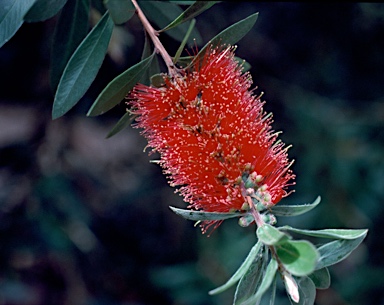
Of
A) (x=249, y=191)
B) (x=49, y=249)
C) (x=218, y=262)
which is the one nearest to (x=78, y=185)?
(x=49, y=249)

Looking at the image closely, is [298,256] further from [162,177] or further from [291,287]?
[162,177]

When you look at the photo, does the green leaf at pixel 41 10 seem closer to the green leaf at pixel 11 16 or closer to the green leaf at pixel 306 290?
the green leaf at pixel 11 16

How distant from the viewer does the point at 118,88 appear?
1.08 metres

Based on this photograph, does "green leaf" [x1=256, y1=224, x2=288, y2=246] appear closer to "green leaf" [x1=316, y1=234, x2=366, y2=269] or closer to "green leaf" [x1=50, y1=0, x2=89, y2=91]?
"green leaf" [x1=316, y1=234, x2=366, y2=269]

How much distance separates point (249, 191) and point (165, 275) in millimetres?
1642

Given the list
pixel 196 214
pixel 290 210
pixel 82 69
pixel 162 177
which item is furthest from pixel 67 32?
pixel 162 177

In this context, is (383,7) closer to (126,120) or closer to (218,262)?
(218,262)

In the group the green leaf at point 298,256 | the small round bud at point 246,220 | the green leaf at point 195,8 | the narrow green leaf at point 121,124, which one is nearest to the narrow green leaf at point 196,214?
the small round bud at point 246,220

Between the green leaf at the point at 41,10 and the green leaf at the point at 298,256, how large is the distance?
636mm

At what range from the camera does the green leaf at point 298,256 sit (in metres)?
0.83

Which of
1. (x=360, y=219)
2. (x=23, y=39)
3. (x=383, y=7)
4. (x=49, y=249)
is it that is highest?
(x=23, y=39)

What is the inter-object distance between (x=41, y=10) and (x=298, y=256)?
681 mm

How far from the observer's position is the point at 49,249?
93.6 inches

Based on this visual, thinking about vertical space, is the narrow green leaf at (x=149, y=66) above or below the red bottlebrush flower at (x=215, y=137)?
above
